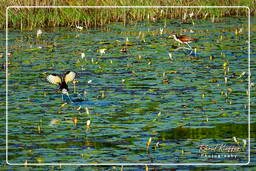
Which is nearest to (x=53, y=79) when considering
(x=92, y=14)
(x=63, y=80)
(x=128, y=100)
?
(x=63, y=80)

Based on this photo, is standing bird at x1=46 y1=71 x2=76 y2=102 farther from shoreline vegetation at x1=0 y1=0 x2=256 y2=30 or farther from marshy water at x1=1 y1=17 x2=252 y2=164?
shoreline vegetation at x1=0 y1=0 x2=256 y2=30

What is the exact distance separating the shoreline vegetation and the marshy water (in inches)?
80.8

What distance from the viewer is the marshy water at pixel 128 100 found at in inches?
404

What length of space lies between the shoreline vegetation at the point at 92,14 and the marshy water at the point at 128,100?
6.74 ft

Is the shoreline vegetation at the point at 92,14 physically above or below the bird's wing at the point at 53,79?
below

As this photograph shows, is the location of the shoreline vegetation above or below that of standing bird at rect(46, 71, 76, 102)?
below

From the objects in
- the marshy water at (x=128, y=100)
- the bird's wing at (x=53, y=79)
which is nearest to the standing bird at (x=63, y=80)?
the bird's wing at (x=53, y=79)

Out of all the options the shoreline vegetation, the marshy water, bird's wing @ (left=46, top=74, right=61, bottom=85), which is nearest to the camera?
the marshy water

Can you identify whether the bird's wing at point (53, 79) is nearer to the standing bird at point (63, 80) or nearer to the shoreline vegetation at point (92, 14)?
the standing bird at point (63, 80)

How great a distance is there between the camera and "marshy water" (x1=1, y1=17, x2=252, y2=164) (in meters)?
10.3

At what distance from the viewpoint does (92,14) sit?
2639cm

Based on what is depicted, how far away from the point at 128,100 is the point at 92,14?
13.1 m

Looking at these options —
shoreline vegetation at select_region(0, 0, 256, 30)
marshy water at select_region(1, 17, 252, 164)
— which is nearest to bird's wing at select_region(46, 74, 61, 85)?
marshy water at select_region(1, 17, 252, 164)

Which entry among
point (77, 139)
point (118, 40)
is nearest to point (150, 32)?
point (118, 40)
